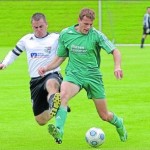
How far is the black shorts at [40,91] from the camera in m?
11.6

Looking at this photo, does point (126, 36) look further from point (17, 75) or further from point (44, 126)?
point (44, 126)

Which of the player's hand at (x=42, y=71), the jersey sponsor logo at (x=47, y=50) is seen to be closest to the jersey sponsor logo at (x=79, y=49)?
the player's hand at (x=42, y=71)

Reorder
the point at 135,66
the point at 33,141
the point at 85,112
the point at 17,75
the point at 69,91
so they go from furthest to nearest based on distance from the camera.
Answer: the point at 135,66 < the point at 17,75 < the point at 85,112 < the point at 33,141 < the point at 69,91

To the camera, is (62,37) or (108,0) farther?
(108,0)

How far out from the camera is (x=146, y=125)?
12914 mm

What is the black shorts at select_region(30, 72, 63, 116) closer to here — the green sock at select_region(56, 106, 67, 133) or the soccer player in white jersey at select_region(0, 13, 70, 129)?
the soccer player in white jersey at select_region(0, 13, 70, 129)

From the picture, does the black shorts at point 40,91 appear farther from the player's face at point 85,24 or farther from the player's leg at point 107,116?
the player's face at point 85,24

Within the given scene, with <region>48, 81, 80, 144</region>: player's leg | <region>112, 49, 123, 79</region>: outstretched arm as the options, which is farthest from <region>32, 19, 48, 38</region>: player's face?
<region>112, 49, 123, 79</region>: outstretched arm

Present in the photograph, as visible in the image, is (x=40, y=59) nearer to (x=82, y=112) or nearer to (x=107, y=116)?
(x=107, y=116)

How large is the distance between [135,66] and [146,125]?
42.3 feet

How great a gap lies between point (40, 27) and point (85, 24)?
Answer: 5.21ft

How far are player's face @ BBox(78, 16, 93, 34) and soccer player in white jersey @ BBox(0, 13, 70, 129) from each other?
1.29 metres

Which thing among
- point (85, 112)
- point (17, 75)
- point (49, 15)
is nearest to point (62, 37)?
point (85, 112)

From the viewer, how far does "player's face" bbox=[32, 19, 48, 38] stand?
11410 millimetres
